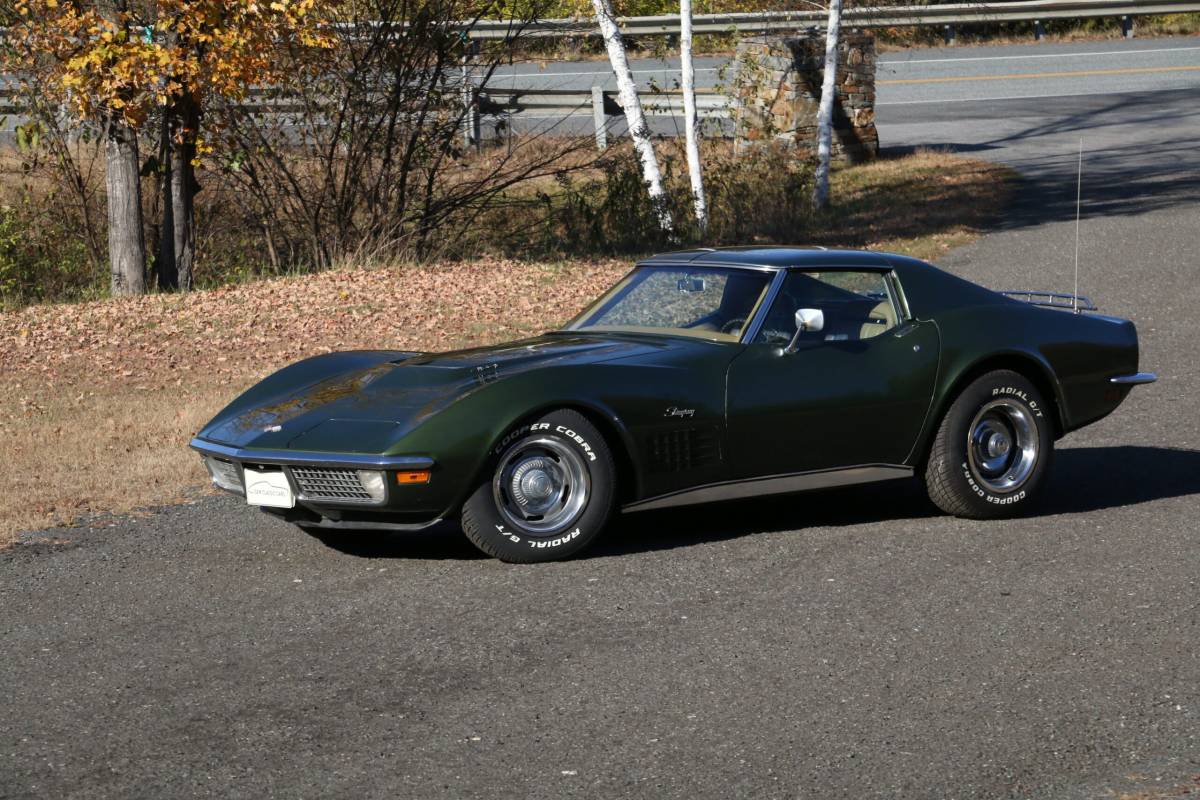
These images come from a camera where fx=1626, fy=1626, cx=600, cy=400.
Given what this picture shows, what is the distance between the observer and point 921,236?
1870 centimetres

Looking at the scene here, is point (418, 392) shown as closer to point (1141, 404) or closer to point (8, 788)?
point (8, 788)

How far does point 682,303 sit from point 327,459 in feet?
6.71

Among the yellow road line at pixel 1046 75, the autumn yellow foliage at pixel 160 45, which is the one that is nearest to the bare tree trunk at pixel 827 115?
the autumn yellow foliage at pixel 160 45

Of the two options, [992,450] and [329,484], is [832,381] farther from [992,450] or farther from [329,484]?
[329,484]

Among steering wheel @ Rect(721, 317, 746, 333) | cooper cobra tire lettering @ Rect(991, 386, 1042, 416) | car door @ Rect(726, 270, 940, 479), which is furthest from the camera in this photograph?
cooper cobra tire lettering @ Rect(991, 386, 1042, 416)

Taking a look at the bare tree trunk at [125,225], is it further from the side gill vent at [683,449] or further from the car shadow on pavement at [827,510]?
the side gill vent at [683,449]

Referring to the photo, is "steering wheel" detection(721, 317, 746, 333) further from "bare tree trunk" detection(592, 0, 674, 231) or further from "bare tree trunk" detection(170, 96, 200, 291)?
"bare tree trunk" detection(592, 0, 674, 231)

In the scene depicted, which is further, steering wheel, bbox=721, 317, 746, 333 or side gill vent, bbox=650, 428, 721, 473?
steering wheel, bbox=721, 317, 746, 333

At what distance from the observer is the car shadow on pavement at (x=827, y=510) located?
283 inches

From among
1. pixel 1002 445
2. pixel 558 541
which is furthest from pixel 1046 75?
pixel 558 541

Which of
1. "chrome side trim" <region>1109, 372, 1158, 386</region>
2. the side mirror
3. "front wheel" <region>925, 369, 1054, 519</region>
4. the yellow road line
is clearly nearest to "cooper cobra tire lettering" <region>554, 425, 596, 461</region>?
the side mirror

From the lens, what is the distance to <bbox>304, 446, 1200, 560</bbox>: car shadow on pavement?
7195 millimetres

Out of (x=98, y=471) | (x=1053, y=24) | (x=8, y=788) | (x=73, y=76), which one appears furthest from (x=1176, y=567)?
(x=1053, y=24)

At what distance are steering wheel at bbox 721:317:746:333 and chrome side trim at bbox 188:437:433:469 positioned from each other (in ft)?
5.56
